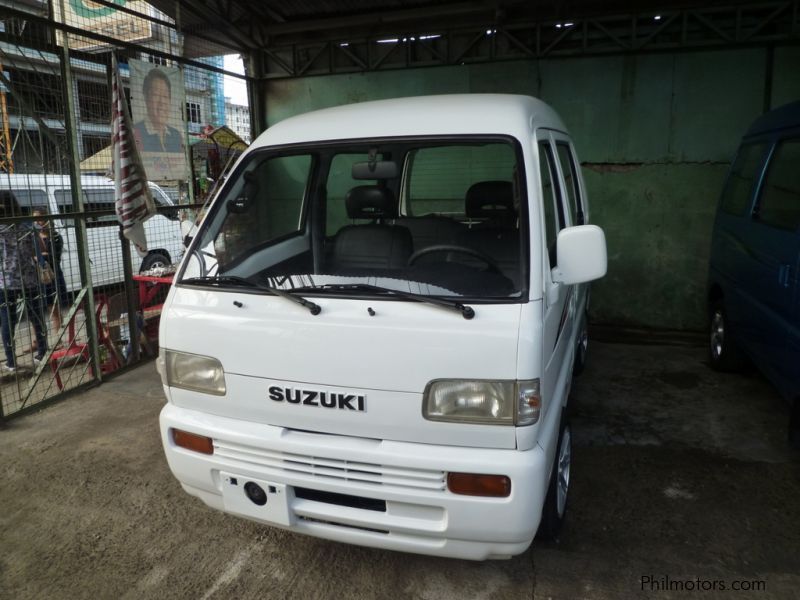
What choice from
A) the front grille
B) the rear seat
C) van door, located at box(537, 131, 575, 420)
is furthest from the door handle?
the front grille

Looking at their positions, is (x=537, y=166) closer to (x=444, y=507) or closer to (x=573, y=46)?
(x=444, y=507)

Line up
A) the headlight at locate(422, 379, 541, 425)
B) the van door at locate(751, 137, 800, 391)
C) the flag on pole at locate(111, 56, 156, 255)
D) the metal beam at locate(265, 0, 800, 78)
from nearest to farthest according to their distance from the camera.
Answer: the headlight at locate(422, 379, 541, 425)
the van door at locate(751, 137, 800, 391)
the flag on pole at locate(111, 56, 156, 255)
the metal beam at locate(265, 0, 800, 78)

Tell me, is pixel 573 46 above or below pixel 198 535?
above

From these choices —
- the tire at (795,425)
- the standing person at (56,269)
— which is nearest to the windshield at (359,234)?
the tire at (795,425)

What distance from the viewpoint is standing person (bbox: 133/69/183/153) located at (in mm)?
5367

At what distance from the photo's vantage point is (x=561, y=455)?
2.83 m

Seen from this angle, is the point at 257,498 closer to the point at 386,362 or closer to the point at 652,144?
the point at 386,362

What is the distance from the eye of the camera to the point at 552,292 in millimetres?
2410

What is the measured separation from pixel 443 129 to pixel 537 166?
44 cm

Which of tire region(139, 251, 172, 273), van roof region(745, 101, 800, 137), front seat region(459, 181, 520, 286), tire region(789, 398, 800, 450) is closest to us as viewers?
front seat region(459, 181, 520, 286)

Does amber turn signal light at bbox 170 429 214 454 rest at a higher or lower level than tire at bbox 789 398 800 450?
higher

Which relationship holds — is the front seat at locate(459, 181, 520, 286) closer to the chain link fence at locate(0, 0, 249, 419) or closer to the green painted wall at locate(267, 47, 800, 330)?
the chain link fence at locate(0, 0, 249, 419)

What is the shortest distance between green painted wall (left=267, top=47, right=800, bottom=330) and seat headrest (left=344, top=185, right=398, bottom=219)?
417 centimetres

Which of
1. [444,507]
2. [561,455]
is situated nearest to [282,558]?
[444,507]
